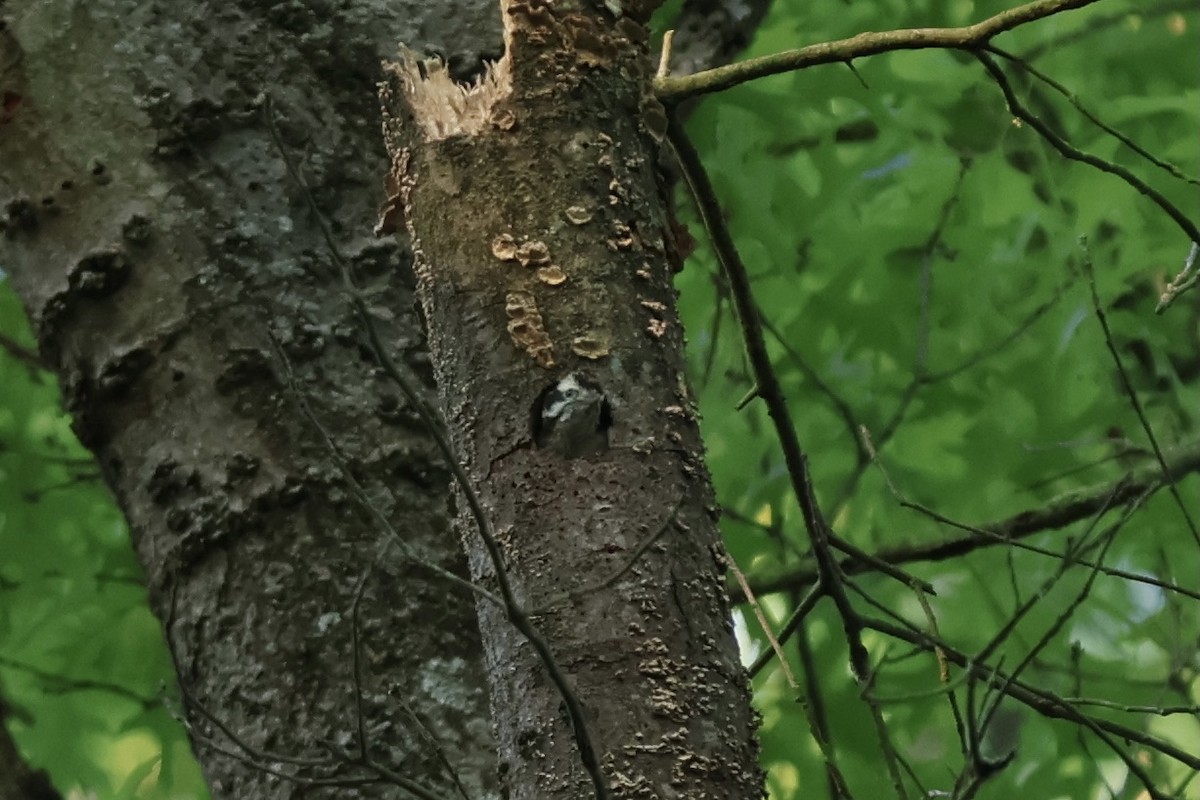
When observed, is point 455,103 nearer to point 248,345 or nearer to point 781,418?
point 781,418

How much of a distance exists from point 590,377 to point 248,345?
27.5 inches

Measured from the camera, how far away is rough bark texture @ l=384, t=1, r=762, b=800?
856 millimetres

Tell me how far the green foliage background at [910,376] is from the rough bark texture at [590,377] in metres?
1.43

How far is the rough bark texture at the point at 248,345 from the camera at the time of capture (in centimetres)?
137

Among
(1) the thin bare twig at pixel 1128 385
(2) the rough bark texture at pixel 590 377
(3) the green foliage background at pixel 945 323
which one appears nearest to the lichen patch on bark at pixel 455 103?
(2) the rough bark texture at pixel 590 377

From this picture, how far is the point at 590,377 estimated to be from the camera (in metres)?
0.95

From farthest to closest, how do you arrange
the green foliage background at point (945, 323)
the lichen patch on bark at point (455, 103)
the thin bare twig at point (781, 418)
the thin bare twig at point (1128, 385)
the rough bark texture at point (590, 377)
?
the green foliage background at point (945, 323) < the thin bare twig at point (1128, 385) < the thin bare twig at point (781, 418) < the lichen patch on bark at point (455, 103) < the rough bark texture at point (590, 377)

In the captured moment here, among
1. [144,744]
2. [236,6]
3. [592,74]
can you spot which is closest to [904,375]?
[236,6]

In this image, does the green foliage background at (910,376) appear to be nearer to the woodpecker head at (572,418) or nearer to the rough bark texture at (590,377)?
the rough bark texture at (590,377)

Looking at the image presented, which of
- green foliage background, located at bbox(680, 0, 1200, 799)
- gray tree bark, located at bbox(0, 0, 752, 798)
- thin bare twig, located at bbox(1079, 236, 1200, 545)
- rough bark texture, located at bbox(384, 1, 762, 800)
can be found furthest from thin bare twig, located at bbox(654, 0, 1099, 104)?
green foliage background, located at bbox(680, 0, 1200, 799)

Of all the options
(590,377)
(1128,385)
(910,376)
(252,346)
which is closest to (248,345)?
(252,346)

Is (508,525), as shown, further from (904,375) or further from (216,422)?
(904,375)

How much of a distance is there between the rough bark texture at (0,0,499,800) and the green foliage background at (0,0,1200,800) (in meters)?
0.96

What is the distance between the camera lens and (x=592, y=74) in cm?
104
